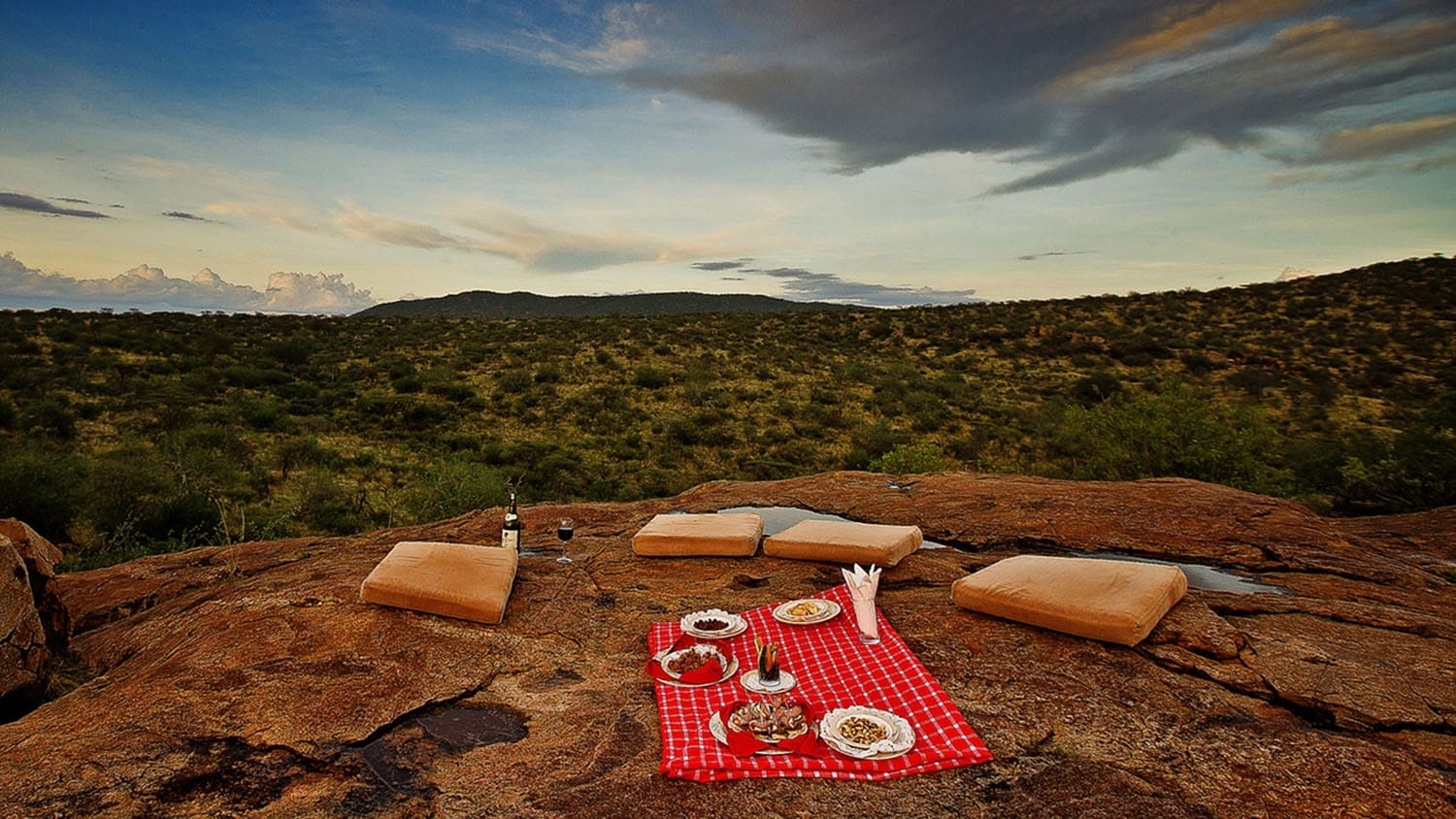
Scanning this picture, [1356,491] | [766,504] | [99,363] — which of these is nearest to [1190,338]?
[1356,491]

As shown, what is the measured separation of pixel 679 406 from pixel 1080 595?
18454 millimetres

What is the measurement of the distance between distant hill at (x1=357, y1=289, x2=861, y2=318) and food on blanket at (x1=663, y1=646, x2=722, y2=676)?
7219 centimetres

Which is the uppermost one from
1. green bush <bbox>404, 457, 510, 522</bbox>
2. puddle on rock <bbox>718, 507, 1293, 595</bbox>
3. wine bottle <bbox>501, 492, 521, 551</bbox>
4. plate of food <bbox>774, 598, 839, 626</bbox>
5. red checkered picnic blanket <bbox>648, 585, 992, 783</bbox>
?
wine bottle <bbox>501, 492, 521, 551</bbox>

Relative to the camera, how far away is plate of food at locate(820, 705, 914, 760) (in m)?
3.09

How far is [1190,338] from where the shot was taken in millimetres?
32875

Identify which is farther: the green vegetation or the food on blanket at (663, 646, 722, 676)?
the green vegetation

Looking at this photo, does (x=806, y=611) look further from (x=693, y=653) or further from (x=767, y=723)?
(x=767, y=723)

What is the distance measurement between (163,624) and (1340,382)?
110ft

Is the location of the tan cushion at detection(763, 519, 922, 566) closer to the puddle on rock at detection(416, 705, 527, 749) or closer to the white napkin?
the white napkin

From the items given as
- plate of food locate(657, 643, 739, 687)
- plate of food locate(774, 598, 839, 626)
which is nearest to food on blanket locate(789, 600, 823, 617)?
plate of food locate(774, 598, 839, 626)

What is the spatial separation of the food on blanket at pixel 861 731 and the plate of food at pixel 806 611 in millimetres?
1333

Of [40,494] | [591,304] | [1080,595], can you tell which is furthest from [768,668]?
[591,304]

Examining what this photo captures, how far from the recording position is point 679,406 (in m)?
22.5

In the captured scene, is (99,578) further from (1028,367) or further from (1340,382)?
(1340,382)
